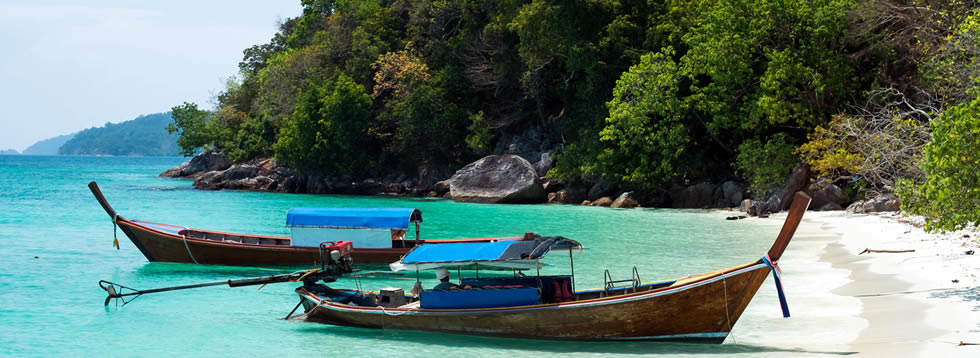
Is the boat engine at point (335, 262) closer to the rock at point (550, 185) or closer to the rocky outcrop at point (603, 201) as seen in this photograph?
the rocky outcrop at point (603, 201)

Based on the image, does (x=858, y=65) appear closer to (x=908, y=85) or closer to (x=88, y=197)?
(x=908, y=85)

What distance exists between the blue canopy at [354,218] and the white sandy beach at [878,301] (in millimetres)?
8037

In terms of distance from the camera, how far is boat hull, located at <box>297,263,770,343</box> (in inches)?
382

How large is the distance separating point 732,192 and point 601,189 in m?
7.04

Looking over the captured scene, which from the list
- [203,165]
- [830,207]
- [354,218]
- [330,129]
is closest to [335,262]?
[354,218]

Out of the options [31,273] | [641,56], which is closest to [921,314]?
[31,273]

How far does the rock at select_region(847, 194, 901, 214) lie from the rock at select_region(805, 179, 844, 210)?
153 cm

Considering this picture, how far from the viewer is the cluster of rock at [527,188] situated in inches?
1148

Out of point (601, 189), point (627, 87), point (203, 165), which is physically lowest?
point (601, 189)

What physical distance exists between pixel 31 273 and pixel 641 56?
78.6ft

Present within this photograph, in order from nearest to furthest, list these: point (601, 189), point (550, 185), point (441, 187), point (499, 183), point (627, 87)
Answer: point (627, 87)
point (601, 189)
point (499, 183)
point (550, 185)
point (441, 187)

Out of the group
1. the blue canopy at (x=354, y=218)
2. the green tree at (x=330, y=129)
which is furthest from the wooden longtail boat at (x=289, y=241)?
the green tree at (x=330, y=129)

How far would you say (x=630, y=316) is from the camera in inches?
400

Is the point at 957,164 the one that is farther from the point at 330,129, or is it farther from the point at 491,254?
the point at 330,129
